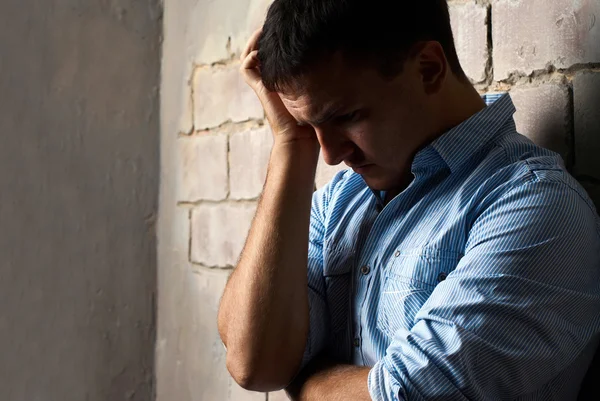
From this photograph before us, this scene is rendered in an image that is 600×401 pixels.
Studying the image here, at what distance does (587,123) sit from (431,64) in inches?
11.2

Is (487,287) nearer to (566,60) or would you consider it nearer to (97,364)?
(566,60)

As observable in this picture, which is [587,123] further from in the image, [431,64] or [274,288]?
[274,288]

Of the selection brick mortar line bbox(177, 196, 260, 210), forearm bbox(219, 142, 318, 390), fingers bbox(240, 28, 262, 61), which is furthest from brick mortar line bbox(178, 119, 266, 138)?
forearm bbox(219, 142, 318, 390)

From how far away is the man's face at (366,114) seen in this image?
1.09 meters

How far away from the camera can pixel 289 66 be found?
43.1 inches

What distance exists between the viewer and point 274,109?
1.32m

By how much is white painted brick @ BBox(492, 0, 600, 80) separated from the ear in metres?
0.21

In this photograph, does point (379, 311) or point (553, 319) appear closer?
point (553, 319)

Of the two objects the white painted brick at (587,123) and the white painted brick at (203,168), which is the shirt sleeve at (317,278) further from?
the white painted brick at (203,168)

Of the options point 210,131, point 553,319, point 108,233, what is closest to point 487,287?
point 553,319

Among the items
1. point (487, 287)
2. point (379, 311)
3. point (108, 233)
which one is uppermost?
point (487, 287)

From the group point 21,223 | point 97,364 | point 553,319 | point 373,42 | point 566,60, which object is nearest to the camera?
point 553,319

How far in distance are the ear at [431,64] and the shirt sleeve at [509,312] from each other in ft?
0.80

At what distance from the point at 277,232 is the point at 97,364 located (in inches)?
45.7
